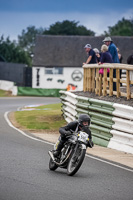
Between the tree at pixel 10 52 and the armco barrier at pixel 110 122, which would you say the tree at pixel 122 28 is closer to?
the tree at pixel 10 52

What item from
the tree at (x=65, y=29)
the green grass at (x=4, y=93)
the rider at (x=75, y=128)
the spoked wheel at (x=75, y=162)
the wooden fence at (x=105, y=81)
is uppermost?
the tree at (x=65, y=29)

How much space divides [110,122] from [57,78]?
175 feet

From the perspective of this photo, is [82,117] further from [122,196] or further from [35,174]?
[122,196]

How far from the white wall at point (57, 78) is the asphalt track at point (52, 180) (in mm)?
54853

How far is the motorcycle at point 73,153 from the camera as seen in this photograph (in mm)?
9680

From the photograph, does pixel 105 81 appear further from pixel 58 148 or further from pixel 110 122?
pixel 58 148

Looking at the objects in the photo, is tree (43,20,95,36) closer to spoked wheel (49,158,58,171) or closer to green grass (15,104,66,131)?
green grass (15,104,66,131)

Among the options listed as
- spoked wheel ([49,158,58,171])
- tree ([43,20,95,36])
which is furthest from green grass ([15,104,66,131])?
tree ([43,20,95,36])

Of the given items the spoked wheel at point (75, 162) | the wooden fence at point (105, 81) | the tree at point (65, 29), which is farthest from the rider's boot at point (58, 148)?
the tree at point (65, 29)

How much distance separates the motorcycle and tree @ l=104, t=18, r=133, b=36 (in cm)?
10184

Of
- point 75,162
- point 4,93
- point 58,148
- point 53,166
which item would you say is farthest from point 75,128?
point 4,93

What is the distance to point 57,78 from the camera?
68688 mm

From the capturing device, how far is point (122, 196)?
325 inches

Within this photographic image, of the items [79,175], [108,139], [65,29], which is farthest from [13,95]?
[65,29]
